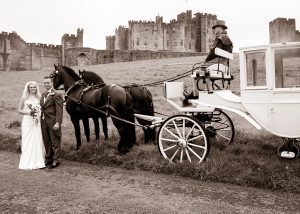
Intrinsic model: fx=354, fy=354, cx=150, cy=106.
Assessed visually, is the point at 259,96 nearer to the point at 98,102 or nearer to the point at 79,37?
the point at 98,102

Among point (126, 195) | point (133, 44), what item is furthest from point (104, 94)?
point (133, 44)

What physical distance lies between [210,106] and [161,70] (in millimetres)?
21655

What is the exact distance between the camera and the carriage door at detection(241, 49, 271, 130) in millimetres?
6594

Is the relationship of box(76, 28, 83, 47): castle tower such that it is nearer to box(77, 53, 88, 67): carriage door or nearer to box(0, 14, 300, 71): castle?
box(0, 14, 300, 71): castle

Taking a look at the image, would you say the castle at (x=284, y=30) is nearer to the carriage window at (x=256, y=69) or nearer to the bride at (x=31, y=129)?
the carriage window at (x=256, y=69)

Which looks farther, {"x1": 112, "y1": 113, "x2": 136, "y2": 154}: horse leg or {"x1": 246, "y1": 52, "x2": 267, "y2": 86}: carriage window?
{"x1": 112, "y1": 113, "x2": 136, "y2": 154}: horse leg

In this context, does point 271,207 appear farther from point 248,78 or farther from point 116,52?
point 116,52

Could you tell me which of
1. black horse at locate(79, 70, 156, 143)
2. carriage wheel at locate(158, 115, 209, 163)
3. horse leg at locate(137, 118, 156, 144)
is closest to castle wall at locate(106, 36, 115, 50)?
black horse at locate(79, 70, 156, 143)

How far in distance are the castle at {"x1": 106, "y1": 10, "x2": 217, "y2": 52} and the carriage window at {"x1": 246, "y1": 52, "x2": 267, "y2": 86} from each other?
76.7 metres

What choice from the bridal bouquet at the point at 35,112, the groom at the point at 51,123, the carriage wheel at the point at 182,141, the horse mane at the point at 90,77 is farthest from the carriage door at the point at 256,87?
the bridal bouquet at the point at 35,112

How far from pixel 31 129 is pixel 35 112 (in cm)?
42

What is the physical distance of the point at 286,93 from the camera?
6.36 meters

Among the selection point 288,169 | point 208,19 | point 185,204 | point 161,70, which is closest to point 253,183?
point 288,169

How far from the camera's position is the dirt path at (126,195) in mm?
5176
